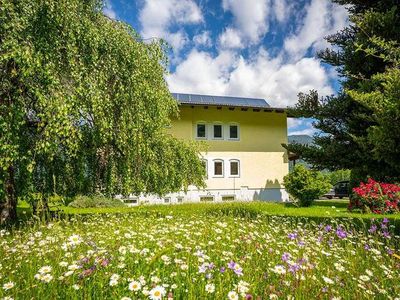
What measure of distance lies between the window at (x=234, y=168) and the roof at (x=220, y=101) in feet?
14.3

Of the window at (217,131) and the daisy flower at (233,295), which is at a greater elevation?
the window at (217,131)

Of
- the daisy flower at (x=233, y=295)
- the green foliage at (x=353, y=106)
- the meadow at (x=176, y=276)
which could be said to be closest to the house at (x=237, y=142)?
the green foliage at (x=353, y=106)

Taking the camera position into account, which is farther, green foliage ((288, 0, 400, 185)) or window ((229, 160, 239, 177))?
window ((229, 160, 239, 177))

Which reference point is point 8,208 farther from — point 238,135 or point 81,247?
point 238,135

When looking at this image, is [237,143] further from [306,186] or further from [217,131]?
[306,186]

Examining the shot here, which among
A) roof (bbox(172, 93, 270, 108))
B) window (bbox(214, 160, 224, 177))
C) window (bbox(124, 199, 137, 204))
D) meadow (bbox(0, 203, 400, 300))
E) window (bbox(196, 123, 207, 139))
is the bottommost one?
window (bbox(124, 199, 137, 204))

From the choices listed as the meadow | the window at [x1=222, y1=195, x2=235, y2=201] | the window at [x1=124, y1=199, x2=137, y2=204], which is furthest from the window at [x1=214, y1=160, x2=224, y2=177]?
the meadow

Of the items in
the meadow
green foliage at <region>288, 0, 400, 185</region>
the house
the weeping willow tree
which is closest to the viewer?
the meadow

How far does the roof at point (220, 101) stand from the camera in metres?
22.4

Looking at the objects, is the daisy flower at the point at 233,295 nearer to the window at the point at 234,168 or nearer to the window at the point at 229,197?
the window at the point at 229,197

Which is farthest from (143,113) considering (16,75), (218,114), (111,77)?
(218,114)

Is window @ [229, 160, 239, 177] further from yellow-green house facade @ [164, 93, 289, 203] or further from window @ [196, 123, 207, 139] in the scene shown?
window @ [196, 123, 207, 139]

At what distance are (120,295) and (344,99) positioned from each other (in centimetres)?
1398

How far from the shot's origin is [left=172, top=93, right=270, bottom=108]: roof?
22.4 metres
